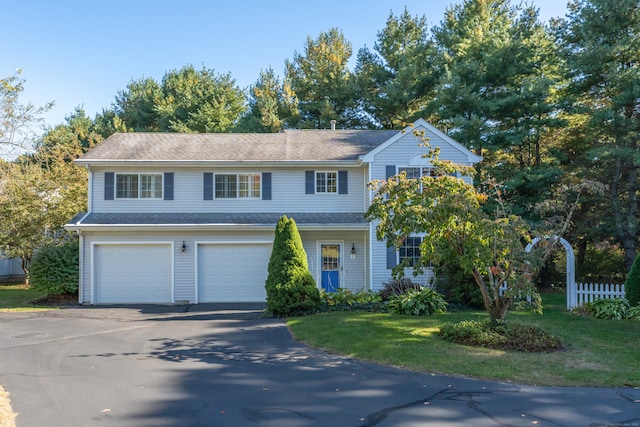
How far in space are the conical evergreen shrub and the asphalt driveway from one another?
9.50 feet

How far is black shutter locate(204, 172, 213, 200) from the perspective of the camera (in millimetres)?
17031

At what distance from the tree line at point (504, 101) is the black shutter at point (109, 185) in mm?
2797

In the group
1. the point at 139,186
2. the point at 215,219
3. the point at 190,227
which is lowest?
the point at 190,227

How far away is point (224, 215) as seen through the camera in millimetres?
16781

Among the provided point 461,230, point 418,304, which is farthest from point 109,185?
point 461,230

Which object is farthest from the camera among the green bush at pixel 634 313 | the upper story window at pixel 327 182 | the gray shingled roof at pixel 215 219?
the upper story window at pixel 327 182

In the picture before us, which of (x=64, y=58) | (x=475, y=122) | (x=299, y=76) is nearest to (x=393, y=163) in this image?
(x=475, y=122)

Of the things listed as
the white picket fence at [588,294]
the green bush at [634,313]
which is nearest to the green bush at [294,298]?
the white picket fence at [588,294]

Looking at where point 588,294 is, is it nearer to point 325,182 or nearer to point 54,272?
point 325,182

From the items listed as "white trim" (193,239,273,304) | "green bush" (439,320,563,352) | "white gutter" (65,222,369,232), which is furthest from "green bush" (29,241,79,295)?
"green bush" (439,320,563,352)

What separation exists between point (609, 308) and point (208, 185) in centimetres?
1338

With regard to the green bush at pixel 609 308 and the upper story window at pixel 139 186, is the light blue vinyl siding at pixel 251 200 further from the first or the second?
the green bush at pixel 609 308

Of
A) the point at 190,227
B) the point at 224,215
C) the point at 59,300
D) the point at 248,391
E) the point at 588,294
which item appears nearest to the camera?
the point at 248,391

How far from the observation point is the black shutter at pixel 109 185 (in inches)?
659
